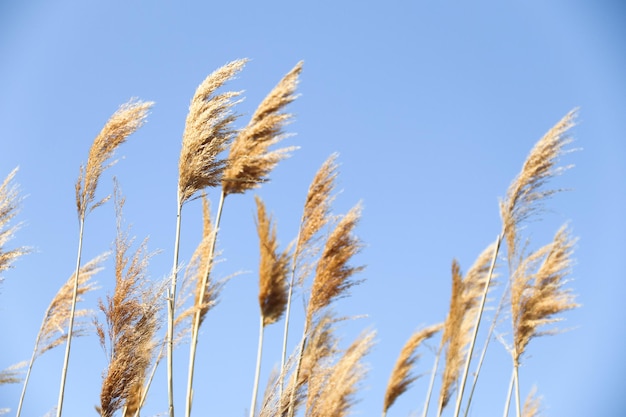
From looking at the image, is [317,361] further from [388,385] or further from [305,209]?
[388,385]

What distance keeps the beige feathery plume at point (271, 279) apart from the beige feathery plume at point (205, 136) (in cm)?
149

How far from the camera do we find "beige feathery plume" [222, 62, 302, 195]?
4.18 m

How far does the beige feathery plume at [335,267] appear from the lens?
3914mm

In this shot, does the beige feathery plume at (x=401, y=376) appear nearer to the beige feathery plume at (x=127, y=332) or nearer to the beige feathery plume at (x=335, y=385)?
the beige feathery plume at (x=335, y=385)

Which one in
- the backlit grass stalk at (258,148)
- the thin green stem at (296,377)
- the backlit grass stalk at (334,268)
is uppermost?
the backlit grass stalk at (258,148)

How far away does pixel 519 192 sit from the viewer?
4.09 metres

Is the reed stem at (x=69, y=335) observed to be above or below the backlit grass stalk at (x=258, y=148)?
below

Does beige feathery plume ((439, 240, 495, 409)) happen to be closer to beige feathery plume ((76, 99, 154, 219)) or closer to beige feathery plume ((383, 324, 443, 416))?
beige feathery plume ((383, 324, 443, 416))

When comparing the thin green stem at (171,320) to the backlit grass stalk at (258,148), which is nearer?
the thin green stem at (171,320)

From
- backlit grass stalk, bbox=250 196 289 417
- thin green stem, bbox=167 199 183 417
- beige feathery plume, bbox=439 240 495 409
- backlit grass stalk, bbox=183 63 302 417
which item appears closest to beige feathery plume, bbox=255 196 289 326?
backlit grass stalk, bbox=250 196 289 417

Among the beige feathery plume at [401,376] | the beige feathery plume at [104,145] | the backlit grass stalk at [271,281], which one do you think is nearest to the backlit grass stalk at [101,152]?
the beige feathery plume at [104,145]

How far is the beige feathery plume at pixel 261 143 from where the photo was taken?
164 inches

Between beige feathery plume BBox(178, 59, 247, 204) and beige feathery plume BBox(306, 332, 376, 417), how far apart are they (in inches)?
42.2

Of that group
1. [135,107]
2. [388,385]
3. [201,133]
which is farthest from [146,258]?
[388,385]
